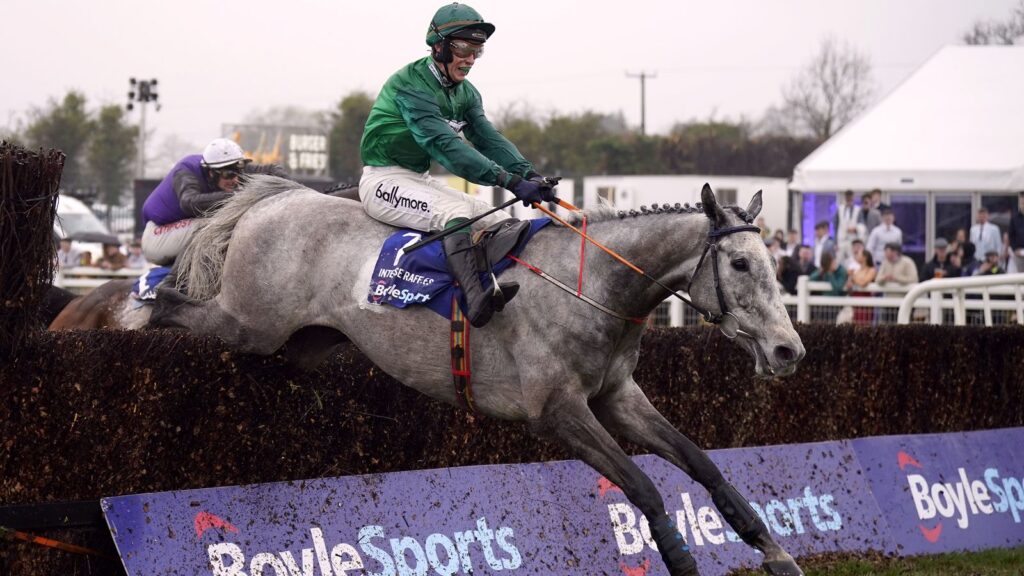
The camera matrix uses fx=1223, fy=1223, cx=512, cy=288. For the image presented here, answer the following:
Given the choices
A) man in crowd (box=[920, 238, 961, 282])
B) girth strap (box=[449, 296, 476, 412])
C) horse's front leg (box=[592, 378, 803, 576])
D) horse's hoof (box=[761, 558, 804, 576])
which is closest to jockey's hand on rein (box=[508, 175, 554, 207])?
girth strap (box=[449, 296, 476, 412])

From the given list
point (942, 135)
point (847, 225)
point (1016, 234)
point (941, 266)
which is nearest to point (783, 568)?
point (941, 266)

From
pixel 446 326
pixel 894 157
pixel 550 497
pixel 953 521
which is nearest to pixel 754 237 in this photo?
pixel 446 326

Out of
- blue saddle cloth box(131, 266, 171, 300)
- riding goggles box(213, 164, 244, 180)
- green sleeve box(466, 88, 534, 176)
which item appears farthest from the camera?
blue saddle cloth box(131, 266, 171, 300)

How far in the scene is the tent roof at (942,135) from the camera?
55.9 feet

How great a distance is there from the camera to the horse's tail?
644 centimetres

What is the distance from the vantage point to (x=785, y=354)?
5.08 metres

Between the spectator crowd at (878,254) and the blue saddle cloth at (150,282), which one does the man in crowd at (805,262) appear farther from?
the blue saddle cloth at (150,282)

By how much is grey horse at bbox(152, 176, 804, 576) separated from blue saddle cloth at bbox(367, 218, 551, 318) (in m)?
0.06

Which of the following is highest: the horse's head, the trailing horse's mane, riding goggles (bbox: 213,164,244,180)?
riding goggles (bbox: 213,164,244,180)

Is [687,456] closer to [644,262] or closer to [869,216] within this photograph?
[644,262]

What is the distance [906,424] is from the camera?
8727 millimetres

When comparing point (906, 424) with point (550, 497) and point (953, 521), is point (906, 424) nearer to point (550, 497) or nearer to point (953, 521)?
point (953, 521)

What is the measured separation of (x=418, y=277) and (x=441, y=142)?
0.64 metres

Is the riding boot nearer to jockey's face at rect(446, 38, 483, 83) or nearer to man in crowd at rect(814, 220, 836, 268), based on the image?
jockey's face at rect(446, 38, 483, 83)
